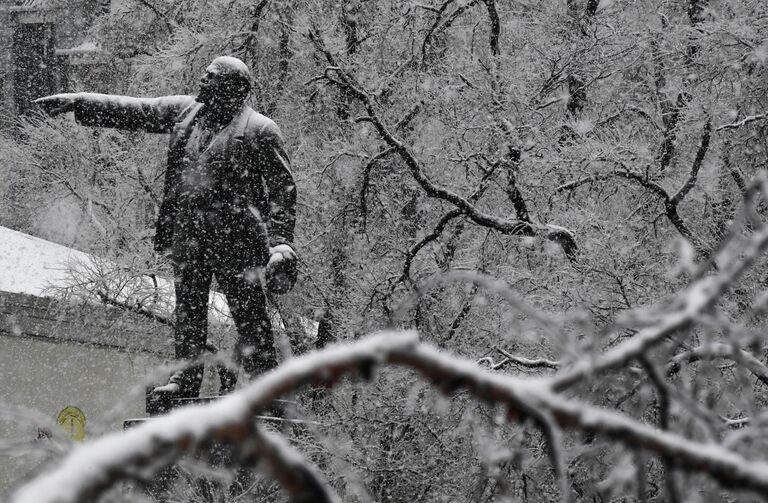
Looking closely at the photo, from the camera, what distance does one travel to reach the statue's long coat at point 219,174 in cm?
570

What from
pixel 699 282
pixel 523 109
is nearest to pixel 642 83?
pixel 523 109

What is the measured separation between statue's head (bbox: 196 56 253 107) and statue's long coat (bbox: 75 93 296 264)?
4.5 inches

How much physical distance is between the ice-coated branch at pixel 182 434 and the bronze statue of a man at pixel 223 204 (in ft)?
14.8

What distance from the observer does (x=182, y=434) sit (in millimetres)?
1064

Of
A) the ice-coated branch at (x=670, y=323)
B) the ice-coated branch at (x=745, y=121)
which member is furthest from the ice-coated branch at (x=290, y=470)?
the ice-coated branch at (x=745, y=121)

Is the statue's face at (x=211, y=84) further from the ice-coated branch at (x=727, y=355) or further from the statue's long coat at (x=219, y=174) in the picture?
the ice-coated branch at (x=727, y=355)

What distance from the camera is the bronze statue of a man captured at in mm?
5699

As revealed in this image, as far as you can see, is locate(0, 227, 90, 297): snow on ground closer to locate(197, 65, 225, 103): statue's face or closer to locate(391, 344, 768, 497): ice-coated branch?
locate(197, 65, 225, 103): statue's face

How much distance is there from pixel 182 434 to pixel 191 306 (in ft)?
15.8

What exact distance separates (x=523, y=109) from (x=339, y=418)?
149 inches

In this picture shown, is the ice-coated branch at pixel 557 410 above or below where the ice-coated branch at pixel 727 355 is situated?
below

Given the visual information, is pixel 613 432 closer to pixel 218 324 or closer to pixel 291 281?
pixel 291 281

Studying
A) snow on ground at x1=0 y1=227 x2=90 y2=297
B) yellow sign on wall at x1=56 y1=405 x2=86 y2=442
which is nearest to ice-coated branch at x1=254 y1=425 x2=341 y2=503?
snow on ground at x1=0 y1=227 x2=90 y2=297

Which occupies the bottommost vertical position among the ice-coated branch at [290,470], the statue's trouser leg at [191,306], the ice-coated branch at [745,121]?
the ice-coated branch at [290,470]
